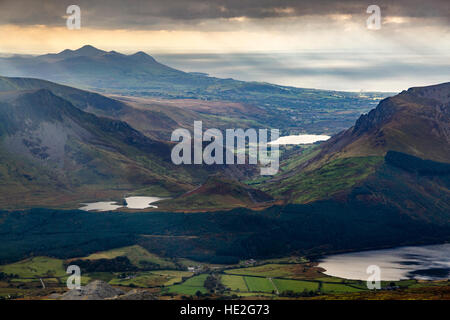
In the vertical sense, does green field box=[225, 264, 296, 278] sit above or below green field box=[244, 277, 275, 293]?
below

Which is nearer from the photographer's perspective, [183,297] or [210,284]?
[183,297]

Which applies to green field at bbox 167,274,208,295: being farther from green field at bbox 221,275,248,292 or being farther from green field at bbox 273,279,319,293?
green field at bbox 273,279,319,293

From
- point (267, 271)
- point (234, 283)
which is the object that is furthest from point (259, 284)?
point (267, 271)


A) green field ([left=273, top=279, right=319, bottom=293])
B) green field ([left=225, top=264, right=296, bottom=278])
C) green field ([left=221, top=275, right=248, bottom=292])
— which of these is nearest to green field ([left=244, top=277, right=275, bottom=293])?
green field ([left=221, top=275, right=248, bottom=292])
